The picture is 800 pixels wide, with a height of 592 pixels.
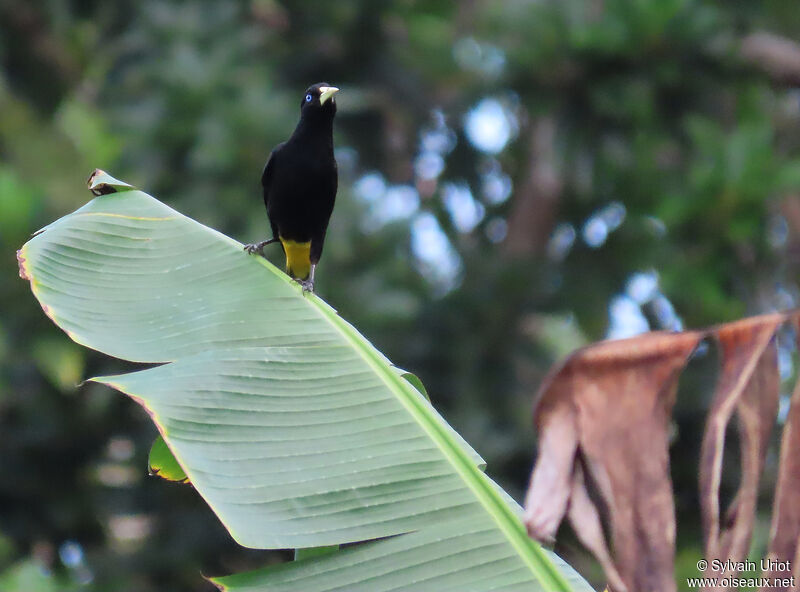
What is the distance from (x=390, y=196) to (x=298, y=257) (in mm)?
3410

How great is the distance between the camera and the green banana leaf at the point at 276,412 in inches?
99.7

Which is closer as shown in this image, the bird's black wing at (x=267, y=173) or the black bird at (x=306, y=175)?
the black bird at (x=306, y=175)

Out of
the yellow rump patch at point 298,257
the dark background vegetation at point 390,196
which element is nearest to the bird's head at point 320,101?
the yellow rump patch at point 298,257

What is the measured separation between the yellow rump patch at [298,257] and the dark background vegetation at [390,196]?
1.81 m

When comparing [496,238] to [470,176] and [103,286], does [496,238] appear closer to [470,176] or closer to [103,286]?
[470,176]

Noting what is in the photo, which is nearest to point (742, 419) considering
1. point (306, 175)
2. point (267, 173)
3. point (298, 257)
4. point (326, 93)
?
point (326, 93)

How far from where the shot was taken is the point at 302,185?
13.5ft

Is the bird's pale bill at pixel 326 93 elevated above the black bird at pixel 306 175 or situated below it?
above

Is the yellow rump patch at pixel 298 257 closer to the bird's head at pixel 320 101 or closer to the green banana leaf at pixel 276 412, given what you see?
the bird's head at pixel 320 101

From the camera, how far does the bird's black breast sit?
4.07m

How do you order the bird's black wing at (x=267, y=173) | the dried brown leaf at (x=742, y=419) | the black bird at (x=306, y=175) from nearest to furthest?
the dried brown leaf at (x=742, y=419)
the black bird at (x=306, y=175)
the bird's black wing at (x=267, y=173)

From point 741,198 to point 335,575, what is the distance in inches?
191

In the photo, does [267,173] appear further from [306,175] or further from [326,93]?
Result: [326,93]

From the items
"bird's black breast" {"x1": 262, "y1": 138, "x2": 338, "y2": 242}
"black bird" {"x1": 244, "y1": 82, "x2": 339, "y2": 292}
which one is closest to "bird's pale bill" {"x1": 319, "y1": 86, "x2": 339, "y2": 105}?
"black bird" {"x1": 244, "y1": 82, "x2": 339, "y2": 292}
